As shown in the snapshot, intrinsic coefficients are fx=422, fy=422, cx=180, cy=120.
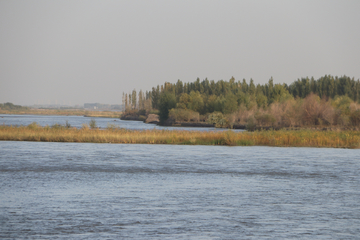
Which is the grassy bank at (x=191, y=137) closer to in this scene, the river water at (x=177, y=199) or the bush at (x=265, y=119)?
the river water at (x=177, y=199)

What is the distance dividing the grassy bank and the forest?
20828mm

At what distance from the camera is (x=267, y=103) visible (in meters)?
100

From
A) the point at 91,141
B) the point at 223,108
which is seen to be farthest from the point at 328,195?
the point at 223,108

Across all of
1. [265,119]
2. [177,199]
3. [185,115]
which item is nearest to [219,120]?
[185,115]

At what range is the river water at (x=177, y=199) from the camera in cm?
1131

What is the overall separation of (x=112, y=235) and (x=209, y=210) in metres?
4.13

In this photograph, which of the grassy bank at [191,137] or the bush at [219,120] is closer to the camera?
the grassy bank at [191,137]

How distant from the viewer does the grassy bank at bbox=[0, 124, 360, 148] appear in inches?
1554

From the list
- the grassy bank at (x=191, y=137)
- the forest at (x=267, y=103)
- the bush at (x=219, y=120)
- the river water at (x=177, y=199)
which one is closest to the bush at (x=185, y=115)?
the forest at (x=267, y=103)

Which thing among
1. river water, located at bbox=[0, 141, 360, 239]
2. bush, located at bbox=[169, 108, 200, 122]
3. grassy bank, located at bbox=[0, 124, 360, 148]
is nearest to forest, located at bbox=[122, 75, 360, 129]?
bush, located at bbox=[169, 108, 200, 122]

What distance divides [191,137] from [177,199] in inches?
1026

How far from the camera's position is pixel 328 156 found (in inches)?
1255

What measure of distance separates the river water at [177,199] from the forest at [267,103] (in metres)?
35.7

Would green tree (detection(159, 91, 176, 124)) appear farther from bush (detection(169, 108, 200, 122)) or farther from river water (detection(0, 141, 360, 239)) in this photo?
river water (detection(0, 141, 360, 239))
